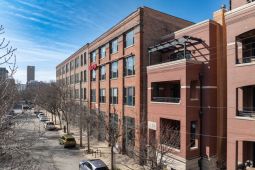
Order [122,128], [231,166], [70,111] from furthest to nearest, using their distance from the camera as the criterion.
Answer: [70,111], [122,128], [231,166]

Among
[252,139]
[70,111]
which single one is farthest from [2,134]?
[70,111]

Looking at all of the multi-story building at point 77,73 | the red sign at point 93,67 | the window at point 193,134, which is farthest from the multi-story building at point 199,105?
the multi-story building at point 77,73

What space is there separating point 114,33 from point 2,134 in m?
27.5

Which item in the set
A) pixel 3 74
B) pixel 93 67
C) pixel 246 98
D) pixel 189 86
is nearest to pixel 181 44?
pixel 189 86

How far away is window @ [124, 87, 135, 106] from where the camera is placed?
28.8 metres

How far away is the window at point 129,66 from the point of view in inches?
1142

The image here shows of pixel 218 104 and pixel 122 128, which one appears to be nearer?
pixel 218 104

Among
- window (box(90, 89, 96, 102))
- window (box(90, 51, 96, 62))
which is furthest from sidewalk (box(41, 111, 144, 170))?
window (box(90, 51, 96, 62))

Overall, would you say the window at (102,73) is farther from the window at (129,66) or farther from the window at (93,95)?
the window at (129,66)

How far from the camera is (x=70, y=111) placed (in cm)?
4594

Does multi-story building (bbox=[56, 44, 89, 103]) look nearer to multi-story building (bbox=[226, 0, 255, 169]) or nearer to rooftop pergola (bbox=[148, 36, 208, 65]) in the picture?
rooftop pergola (bbox=[148, 36, 208, 65])

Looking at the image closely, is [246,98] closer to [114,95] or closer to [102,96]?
[114,95]

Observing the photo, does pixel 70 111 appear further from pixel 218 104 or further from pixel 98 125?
pixel 218 104

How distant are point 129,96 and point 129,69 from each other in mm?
3121
